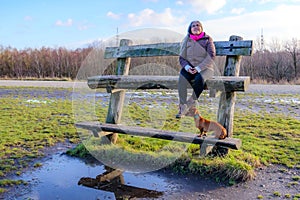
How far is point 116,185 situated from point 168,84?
167cm

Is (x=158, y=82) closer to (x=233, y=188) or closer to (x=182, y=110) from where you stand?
(x=182, y=110)

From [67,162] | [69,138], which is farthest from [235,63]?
[69,138]

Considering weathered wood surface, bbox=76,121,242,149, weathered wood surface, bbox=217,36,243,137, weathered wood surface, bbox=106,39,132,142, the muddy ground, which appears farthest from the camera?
weathered wood surface, bbox=106,39,132,142

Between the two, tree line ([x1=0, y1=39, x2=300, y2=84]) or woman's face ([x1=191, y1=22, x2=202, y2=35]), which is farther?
tree line ([x1=0, y1=39, x2=300, y2=84])

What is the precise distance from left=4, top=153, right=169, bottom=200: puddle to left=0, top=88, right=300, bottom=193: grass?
32 cm

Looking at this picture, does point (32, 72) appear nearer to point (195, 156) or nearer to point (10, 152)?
point (10, 152)

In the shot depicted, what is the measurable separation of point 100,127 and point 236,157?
2317mm

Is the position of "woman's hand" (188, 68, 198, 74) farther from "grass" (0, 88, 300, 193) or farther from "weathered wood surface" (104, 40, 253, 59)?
"grass" (0, 88, 300, 193)

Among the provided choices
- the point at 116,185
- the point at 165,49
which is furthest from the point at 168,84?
the point at 116,185

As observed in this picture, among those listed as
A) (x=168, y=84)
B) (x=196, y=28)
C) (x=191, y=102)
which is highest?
(x=196, y=28)

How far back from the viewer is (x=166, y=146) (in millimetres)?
5613

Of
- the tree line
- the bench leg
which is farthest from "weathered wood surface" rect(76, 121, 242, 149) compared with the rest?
the tree line

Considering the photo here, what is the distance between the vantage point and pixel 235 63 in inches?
191

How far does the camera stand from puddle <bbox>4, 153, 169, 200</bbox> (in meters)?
4.03
